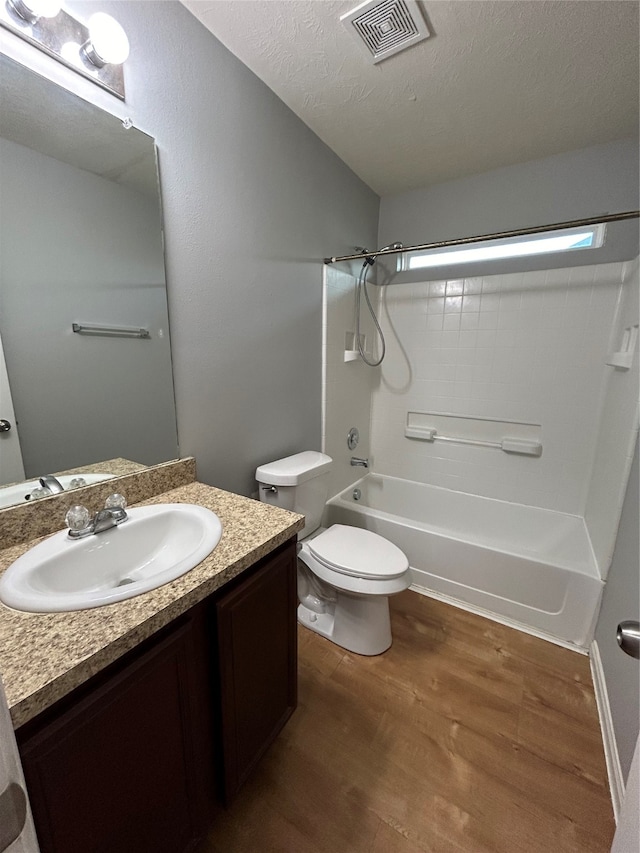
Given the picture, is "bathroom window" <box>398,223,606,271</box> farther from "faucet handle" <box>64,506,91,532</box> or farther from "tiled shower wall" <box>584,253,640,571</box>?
"faucet handle" <box>64,506,91,532</box>

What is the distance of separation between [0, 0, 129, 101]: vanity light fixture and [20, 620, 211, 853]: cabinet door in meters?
1.41

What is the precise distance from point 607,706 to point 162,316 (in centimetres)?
215

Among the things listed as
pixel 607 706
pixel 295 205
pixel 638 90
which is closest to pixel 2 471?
pixel 295 205

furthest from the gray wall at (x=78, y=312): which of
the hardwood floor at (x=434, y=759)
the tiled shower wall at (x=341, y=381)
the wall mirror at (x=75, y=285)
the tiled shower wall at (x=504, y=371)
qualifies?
the tiled shower wall at (x=504, y=371)

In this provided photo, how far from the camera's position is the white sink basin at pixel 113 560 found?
0.68m

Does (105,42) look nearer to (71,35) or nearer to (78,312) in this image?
(71,35)

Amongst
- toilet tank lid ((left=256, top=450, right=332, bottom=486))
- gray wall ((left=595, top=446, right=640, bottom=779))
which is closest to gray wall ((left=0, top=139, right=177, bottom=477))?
toilet tank lid ((left=256, top=450, right=332, bottom=486))

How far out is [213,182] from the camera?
1.28 meters

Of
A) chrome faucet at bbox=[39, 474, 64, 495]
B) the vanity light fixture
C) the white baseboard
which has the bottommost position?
the white baseboard

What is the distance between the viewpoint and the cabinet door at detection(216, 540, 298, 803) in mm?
856

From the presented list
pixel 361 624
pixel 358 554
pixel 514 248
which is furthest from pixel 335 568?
pixel 514 248

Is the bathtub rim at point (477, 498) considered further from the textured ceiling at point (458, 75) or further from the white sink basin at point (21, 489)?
the textured ceiling at point (458, 75)

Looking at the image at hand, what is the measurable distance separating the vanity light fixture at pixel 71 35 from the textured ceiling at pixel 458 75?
0.41 meters

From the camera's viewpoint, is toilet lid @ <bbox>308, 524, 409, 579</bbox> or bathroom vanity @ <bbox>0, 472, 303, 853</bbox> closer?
bathroom vanity @ <bbox>0, 472, 303, 853</bbox>
